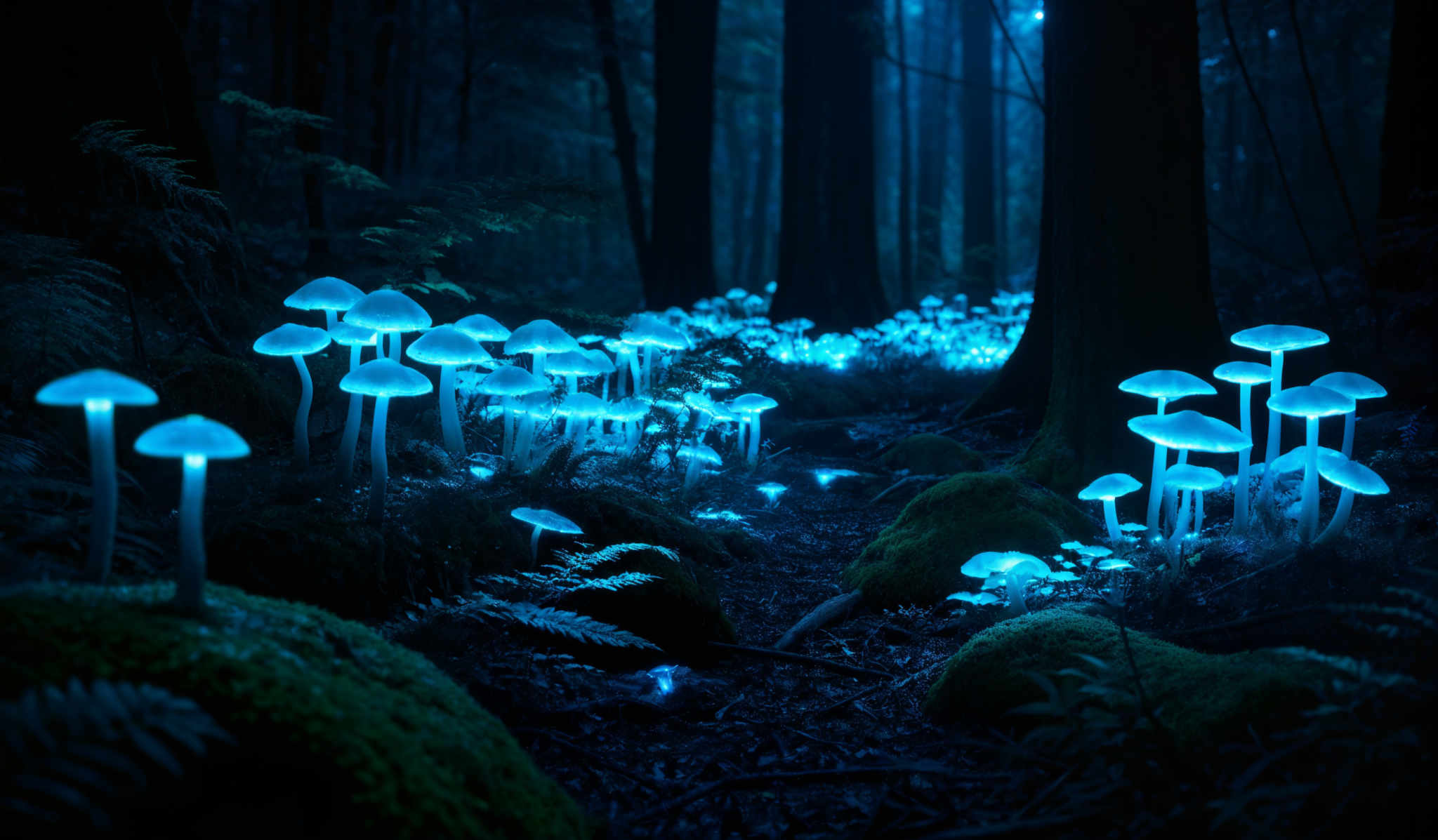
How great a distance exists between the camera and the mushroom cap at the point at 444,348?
14.7 feet

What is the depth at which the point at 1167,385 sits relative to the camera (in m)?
4.53

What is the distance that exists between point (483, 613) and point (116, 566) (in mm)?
1348

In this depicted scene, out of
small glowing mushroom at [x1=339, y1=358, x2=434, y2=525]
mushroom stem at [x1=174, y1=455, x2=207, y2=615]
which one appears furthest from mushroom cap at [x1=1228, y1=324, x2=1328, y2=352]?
mushroom stem at [x1=174, y1=455, x2=207, y2=615]

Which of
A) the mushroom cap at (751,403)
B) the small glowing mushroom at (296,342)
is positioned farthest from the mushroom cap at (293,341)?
the mushroom cap at (751,403)

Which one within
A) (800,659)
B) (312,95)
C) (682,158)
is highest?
(682,158)

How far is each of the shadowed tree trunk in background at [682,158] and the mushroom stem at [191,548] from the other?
39.8 ft

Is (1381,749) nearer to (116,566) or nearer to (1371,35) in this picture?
(116,566)

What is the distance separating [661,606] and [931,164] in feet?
86.7

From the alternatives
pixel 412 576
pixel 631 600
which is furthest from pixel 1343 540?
pixel 412 576

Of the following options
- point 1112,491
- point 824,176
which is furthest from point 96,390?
point 824,176

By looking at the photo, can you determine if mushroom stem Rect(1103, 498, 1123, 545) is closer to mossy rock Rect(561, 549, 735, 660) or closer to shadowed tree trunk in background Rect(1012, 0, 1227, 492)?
shadowed tree trunk in background Rect(1012, 0, 1227, 492)

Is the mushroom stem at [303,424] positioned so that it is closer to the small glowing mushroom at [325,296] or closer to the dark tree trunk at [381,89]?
the small glowing mushroom at [325,296]

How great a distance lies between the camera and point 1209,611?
3814 mm

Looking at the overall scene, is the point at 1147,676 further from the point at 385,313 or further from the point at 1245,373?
Result: the point at 385,313
